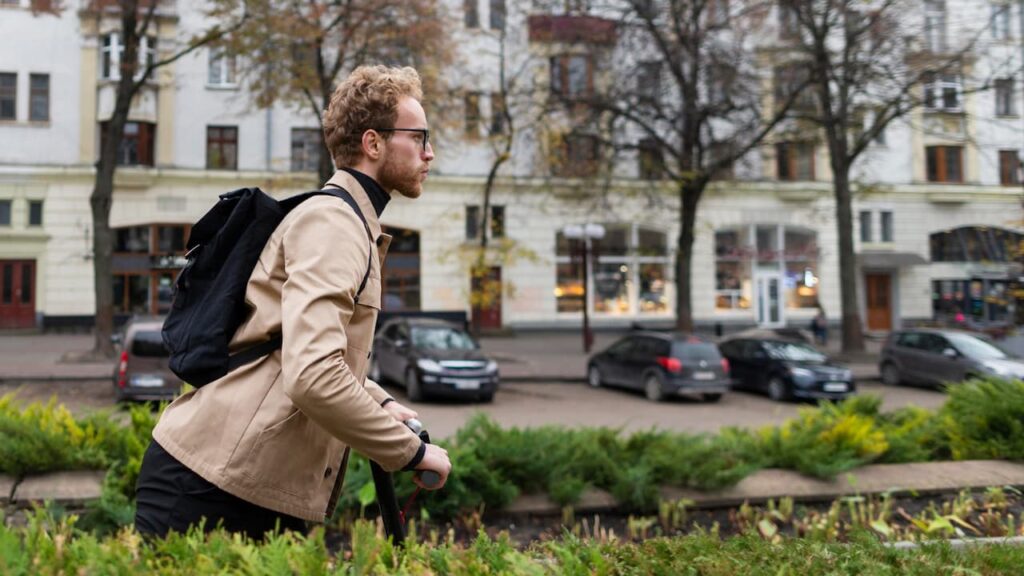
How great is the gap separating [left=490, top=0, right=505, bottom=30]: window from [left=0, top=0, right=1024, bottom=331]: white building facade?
0.63 feet

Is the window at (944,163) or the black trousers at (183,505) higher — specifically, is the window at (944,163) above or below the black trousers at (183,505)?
above

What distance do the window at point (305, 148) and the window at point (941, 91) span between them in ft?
72.3

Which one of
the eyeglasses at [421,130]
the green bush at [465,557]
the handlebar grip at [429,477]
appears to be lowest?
the green bush at [465,557]

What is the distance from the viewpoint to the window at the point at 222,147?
30.6 m

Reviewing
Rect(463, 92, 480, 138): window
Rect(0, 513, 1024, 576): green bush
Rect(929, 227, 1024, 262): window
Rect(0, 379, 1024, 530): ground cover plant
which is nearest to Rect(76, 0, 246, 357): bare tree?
Rect(463, 92, 480, 138): window

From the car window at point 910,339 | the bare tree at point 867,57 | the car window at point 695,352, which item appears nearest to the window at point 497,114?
the bare tree at point 867,57

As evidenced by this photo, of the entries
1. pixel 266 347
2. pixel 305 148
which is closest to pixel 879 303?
pixel 305 148

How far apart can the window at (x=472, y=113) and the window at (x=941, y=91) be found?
13049 millimetres

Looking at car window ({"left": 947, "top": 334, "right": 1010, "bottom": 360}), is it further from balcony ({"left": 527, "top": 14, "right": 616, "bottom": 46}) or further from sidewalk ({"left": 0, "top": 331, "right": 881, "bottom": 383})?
balcony ({"left": 527, "top": 14, "right": 616, "bottom": 46})

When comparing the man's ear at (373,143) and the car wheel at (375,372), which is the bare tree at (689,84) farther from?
the man's ear at (373,143)

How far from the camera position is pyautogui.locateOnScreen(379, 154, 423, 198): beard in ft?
7.04

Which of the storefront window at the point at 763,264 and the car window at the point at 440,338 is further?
the storefront window at the point at 763,264

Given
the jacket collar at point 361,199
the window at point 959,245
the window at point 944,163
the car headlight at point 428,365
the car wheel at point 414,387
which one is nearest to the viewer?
the jacket collar at point 361,199

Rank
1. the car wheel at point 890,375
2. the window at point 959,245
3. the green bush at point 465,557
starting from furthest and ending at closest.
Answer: the window at point 959,245 < the car wheel at point 890,375 < the green bush at point 465,557
